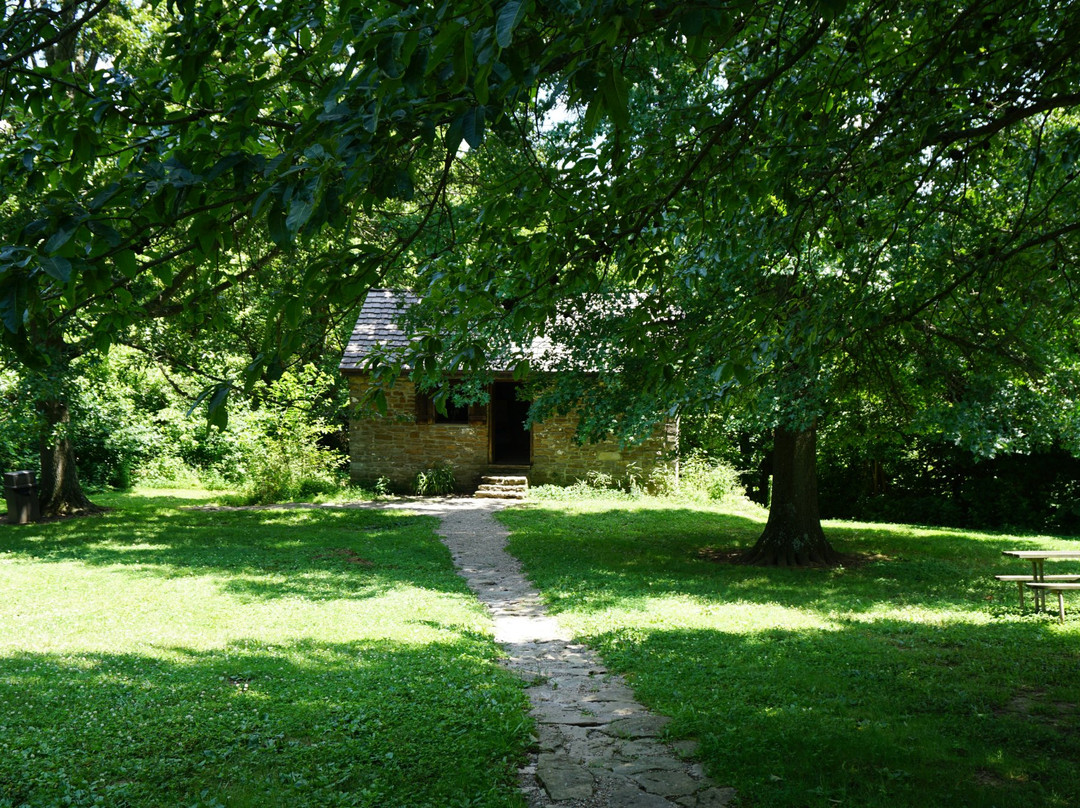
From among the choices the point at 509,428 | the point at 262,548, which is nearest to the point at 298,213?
the point at 262,548

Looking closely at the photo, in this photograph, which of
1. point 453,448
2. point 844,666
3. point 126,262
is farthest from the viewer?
point 453,448

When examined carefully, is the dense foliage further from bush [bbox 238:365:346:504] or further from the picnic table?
the picnic table

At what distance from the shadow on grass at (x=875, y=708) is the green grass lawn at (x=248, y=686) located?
4.33 ft

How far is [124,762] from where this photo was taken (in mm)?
4434

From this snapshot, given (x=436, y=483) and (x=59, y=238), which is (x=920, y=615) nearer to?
(x=59, y=238)

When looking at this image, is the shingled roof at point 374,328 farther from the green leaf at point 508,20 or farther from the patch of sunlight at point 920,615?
the green leaf at point 508,20

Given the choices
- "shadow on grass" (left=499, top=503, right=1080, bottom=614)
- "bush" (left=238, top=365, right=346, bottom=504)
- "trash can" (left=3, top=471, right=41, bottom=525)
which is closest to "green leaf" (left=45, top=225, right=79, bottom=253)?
"shadow on grass" (left=499, top=503, right=1080, bottom=614)

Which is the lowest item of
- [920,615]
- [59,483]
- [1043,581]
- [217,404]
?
[920,615]

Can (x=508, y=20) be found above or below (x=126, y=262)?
above

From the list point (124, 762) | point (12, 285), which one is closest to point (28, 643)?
point (124, 762)

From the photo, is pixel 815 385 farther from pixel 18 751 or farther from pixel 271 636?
pixel 18 751

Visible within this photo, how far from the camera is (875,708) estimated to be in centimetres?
554

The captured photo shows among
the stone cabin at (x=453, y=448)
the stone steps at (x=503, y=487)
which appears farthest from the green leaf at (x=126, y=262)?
the stone cabin at (x=453, y=448)

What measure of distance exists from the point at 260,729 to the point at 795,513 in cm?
927
